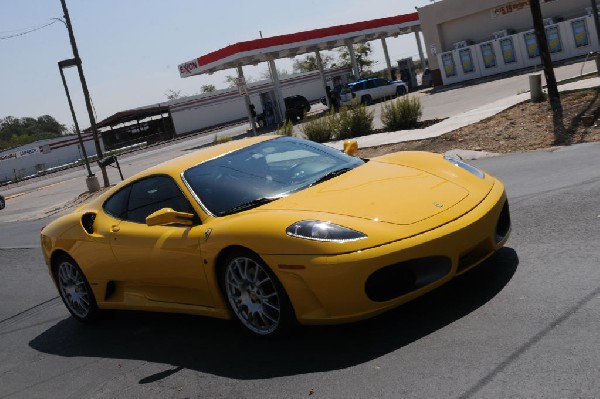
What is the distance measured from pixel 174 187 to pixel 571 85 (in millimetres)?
16279

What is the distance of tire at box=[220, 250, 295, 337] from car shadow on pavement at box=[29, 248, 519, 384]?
0.48 ft

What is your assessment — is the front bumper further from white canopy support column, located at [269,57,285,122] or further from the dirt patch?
white canopy support column, located at [269,57,285,122]

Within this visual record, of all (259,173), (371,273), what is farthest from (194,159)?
(371,273)

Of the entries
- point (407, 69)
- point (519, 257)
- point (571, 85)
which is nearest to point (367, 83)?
point (407, 69)

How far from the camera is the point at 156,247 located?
5.71 m

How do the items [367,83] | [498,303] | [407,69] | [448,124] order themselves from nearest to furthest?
[498,303]
[448,124]
[367,83]
[407,69]

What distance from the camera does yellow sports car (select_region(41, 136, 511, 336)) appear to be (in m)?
4.66

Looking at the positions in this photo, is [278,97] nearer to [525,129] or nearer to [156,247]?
[525,129]

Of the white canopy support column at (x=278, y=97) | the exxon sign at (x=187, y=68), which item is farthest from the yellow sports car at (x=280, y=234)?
the exxon sign at (x=187, y=68)

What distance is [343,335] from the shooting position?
501cm

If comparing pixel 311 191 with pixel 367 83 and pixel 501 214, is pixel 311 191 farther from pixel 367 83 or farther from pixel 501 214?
pixel 367 83

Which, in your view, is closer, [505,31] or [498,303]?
[498,303]

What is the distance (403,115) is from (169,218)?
16.8 metres

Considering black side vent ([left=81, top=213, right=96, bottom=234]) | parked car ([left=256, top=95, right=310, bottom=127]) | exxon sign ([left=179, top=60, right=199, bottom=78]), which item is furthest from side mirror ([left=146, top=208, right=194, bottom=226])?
exxon sign ([left=179, top=60, right=199, bottom=78])
